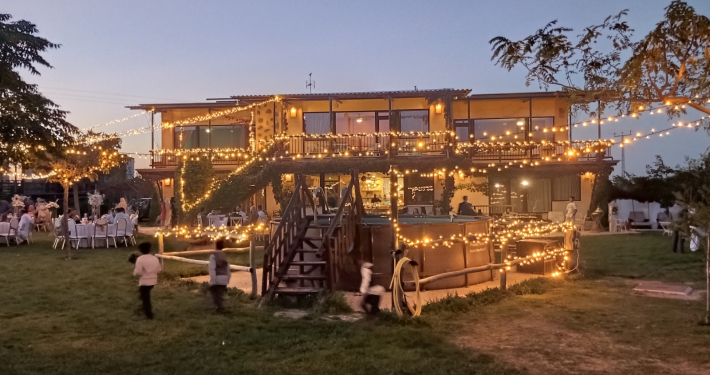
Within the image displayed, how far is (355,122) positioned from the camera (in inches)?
1055

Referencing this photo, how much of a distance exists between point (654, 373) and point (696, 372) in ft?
1.37

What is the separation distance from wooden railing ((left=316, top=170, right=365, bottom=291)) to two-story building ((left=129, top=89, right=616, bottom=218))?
44.9 ft

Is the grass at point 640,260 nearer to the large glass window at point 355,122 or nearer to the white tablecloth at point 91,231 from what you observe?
the large glass window at point 355,122

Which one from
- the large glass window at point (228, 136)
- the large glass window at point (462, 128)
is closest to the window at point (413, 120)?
the large glass window at point (462, 128)

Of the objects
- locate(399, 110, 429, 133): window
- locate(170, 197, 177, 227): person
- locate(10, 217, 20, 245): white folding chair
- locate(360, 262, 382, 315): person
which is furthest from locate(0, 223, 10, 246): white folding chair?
locate(399, 110, 429, 133): window

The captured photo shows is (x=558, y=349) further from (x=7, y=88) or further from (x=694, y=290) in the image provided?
(x=7, y=88)

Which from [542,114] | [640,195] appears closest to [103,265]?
[542,114]

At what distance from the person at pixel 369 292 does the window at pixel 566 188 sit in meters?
20.8

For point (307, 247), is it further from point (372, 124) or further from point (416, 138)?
point (372, 124)

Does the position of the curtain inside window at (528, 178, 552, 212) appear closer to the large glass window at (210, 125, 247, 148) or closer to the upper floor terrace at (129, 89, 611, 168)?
the upper floor terrace at (129, 89, 611, 168)

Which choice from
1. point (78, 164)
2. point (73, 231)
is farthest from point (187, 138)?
point (73, 231)

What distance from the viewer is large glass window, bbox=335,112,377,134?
87.6 feet

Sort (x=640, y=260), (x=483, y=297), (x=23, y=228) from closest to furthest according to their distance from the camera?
1. (x=483, y=297)
2. (x=640, y=260)
3. (x=23, y=228)

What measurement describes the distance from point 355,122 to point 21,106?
19.6 meters
